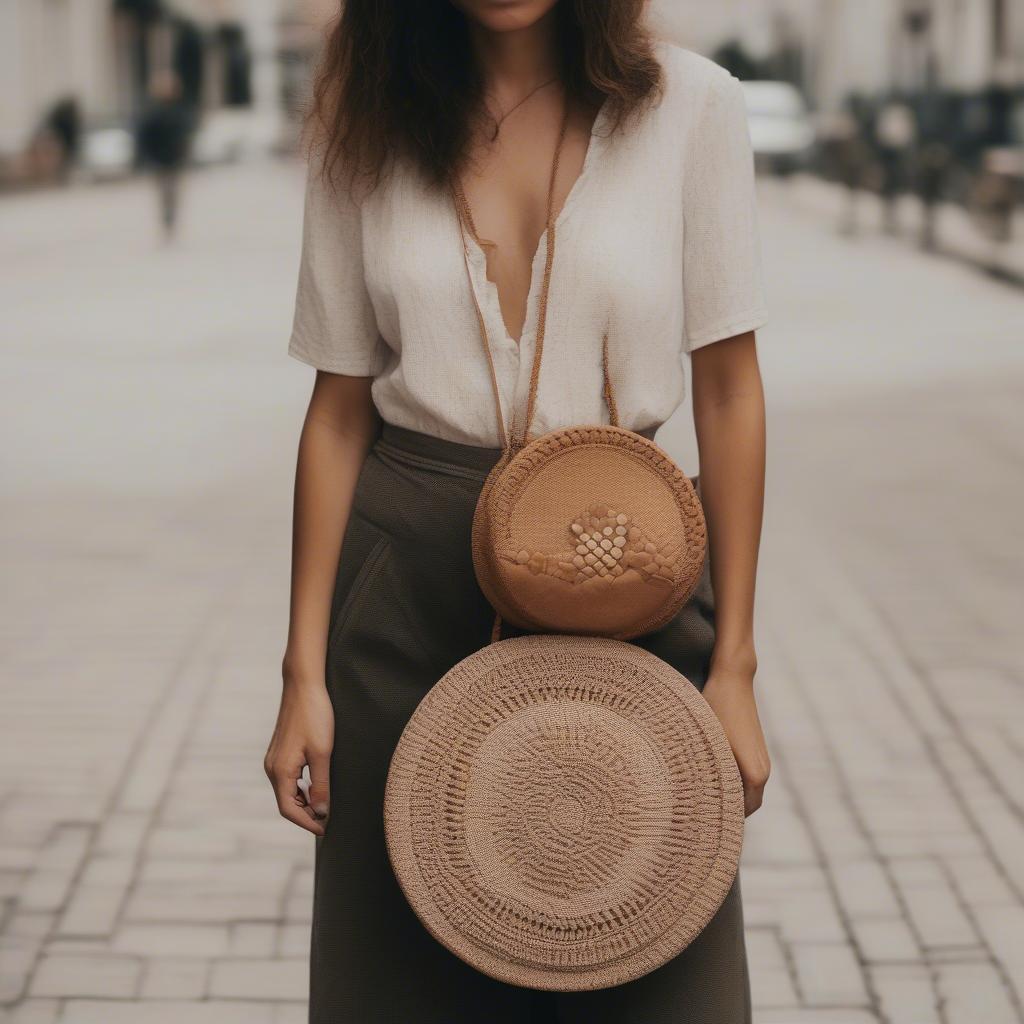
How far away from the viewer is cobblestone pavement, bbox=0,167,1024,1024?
13.4ft

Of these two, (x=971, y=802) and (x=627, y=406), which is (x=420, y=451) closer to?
(x=627, y=406)

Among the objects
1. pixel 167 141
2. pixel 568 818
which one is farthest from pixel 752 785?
pixel 167 141

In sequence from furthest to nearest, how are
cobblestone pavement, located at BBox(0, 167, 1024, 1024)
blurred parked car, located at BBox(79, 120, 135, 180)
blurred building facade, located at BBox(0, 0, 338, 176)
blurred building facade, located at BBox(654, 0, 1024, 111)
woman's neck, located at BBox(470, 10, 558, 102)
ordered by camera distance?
blurred parked car, located at BBox(79, 120, 135, 180) < blurred building facade, located at BBox(0, 0, 338, 176) < blurred building facade, located at BBox(654, 0, 1024, 111) < cobblestone pavement, located at BBox(0, 167, 1024, 1024) < woman's neck, located at BBox(470, 10, 558, 102)

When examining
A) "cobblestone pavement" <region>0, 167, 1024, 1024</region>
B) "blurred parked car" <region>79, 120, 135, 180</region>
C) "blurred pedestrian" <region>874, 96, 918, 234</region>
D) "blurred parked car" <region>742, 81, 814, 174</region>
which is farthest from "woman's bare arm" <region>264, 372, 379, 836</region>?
"blurred parked car" <region>79, 120, 135, 180</region>

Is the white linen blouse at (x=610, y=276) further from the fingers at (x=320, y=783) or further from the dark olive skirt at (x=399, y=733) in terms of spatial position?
the fingers at (x=320, y=783)

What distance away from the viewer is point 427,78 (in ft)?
7.12

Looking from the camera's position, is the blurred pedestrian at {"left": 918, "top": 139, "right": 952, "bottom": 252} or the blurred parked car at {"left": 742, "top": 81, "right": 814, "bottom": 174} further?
the blurred parked car at {"left": 742, "top": 81, "right": 814, "bottom": 174}

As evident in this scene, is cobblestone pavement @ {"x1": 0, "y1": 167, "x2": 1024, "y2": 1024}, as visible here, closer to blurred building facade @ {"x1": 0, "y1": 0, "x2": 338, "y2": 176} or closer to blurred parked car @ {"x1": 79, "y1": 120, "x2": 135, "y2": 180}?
blurred building facade @ {"x1": 0, "y1": 0, "x2": 338, "y2": 176}

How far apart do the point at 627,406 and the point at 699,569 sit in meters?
0.23

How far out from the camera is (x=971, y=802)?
16.4 ft

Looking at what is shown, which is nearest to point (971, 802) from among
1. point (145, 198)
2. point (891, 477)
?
point (891, 477)

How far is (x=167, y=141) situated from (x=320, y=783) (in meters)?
27.2

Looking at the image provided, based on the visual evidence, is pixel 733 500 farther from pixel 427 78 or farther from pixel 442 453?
pixel 427 78

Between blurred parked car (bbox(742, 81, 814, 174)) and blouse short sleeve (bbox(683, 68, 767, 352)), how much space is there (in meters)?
43.1
